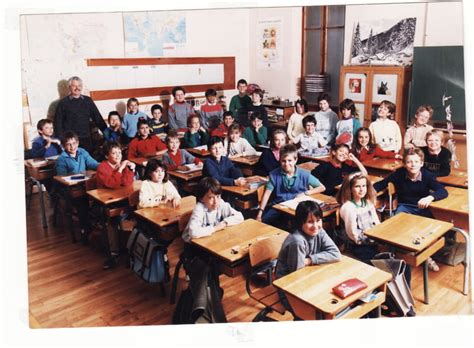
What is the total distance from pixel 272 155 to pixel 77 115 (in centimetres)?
155

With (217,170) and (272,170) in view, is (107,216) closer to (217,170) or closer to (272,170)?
(217,170)

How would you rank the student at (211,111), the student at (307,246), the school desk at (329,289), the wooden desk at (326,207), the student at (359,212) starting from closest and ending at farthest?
the school desk at (329,289) < the student at (307,246) < the student at (359,212) < the wooden desk at (326,207) < the student at (211,111)

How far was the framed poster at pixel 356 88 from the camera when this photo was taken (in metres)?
3.49

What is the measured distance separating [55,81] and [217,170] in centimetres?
145

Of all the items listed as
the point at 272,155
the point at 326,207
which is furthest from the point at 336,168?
the point at 272,155

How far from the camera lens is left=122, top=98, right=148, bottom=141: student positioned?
144 inches

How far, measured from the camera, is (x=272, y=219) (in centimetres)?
328

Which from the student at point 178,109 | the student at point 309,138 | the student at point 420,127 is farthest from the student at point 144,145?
the student at point 420,127

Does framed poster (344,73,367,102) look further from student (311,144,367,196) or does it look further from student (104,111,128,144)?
student (104,111,128,144)

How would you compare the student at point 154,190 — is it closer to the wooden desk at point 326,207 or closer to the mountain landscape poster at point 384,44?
the wooden desk at point 326,207

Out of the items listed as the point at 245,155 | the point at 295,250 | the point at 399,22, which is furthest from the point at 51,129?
the point at 399,22

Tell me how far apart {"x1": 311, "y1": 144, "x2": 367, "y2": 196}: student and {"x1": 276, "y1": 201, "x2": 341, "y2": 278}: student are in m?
0.77

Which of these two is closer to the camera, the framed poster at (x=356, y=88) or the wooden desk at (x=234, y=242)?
the wooden desk at (x=234, y=242)

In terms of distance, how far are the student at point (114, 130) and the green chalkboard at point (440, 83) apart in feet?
7.35
